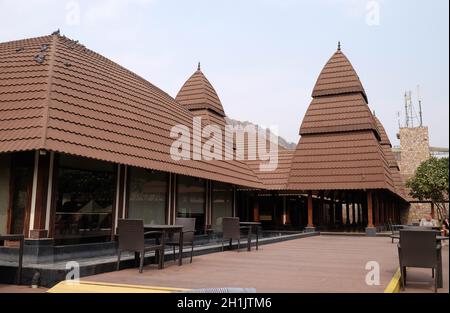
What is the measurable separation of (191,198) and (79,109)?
570cm

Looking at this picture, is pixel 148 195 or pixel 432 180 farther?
pixel 432 180

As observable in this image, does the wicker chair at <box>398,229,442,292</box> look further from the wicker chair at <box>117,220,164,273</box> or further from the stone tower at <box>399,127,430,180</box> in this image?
the stone tower at <box>399,127,430,180</box>

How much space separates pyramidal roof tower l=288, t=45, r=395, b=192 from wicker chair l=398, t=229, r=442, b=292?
44.3ft

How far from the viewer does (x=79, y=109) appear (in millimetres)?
9773

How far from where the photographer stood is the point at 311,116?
73.6 feet

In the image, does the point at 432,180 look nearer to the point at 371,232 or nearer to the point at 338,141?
the point at 338,141

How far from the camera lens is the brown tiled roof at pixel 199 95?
22.8 meters

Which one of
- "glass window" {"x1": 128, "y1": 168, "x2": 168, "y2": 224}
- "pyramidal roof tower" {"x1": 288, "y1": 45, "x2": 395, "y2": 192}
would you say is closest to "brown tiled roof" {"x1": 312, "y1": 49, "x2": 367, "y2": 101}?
"pyramidal roof tower" {"x1": 288, "y1": 45, "x2": 395, "y2": 192}

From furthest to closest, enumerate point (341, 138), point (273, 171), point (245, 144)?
point (245, 144)
point (273, 171)
point (341, 138)

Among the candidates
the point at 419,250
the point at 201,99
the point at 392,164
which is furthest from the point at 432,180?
the point at 419,250

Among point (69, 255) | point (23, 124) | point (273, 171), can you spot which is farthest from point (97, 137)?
point (273, 171)

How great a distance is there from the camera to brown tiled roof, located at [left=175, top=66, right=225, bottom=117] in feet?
74.8
